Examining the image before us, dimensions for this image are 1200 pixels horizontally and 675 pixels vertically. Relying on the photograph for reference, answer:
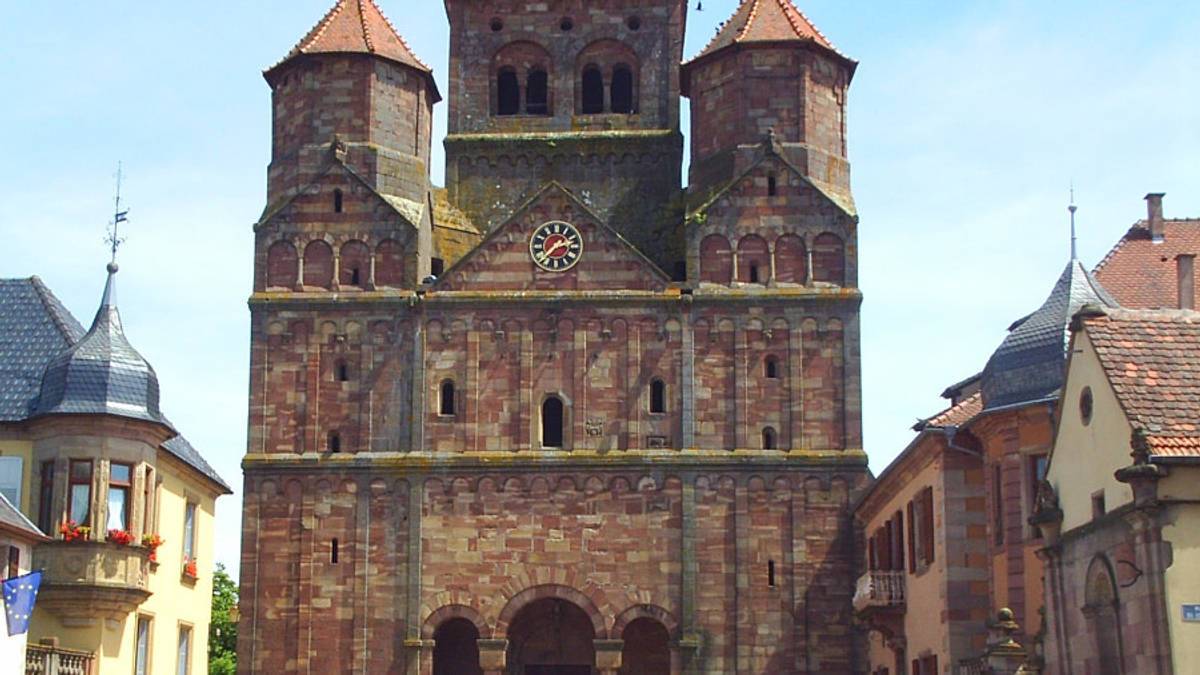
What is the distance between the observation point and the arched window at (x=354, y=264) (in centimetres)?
5994

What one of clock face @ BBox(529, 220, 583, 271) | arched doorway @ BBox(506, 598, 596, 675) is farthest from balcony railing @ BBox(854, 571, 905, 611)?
clock face @ BBox(529, 220, 583, 271)

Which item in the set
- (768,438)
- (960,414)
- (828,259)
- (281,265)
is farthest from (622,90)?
(960,414)

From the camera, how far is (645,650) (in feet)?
194

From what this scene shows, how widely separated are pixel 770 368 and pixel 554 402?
252 inches

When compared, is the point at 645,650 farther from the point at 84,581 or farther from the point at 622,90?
the point at 84,581

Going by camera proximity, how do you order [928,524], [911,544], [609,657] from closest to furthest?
[928,524] → [911,544] → [609,657]

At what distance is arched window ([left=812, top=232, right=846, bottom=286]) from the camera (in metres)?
59.5

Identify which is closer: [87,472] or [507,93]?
[87,472]

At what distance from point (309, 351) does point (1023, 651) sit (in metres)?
29.3

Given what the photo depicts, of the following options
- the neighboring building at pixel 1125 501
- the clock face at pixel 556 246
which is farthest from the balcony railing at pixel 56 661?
the clock face at pixel 556 246

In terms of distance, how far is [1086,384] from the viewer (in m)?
34.2

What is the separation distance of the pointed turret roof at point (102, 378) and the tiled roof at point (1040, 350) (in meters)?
18.7

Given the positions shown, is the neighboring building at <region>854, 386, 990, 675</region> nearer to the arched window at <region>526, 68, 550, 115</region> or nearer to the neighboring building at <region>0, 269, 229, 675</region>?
the neighboring building at <region>0, 269, 229, 675</region>

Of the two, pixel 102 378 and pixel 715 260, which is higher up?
pixel 715 260
